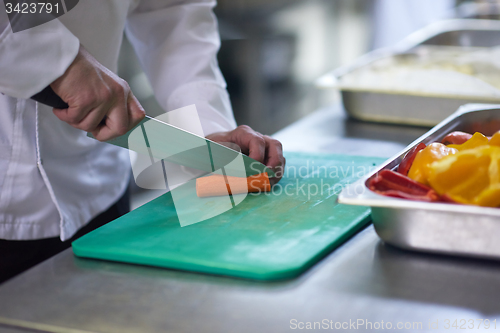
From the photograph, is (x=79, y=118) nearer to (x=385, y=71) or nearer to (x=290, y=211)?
(x=290, y=211)

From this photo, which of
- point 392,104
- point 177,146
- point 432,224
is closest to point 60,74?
point 177,146

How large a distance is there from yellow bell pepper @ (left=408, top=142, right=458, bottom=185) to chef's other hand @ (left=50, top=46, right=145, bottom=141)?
0.42 metres

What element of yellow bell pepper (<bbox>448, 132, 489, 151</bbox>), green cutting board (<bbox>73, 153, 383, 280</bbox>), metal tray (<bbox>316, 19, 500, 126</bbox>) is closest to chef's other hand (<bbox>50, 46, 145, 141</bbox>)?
green cutting board (<bbox>73, 153, 383, 280</bbox>)

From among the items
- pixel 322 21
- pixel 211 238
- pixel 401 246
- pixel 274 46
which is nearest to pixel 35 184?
pixel 211 238

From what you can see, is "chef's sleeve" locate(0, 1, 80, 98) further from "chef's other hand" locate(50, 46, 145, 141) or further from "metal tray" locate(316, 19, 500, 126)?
"metal tray" locate(316, 19, 500, 126)

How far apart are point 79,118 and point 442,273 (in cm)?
55

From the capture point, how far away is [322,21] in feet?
14.8

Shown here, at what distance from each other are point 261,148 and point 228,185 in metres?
0.10

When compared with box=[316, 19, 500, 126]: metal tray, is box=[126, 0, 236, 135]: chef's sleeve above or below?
above

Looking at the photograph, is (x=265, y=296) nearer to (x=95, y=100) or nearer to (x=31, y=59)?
(x=95, y=100)

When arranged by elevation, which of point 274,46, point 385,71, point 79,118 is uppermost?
point 79,118

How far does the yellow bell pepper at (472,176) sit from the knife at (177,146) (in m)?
0.37

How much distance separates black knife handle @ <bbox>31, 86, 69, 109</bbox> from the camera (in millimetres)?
739

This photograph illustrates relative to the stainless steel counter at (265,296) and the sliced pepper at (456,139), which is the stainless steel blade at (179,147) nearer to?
the stainless steel counter at (265,296)
